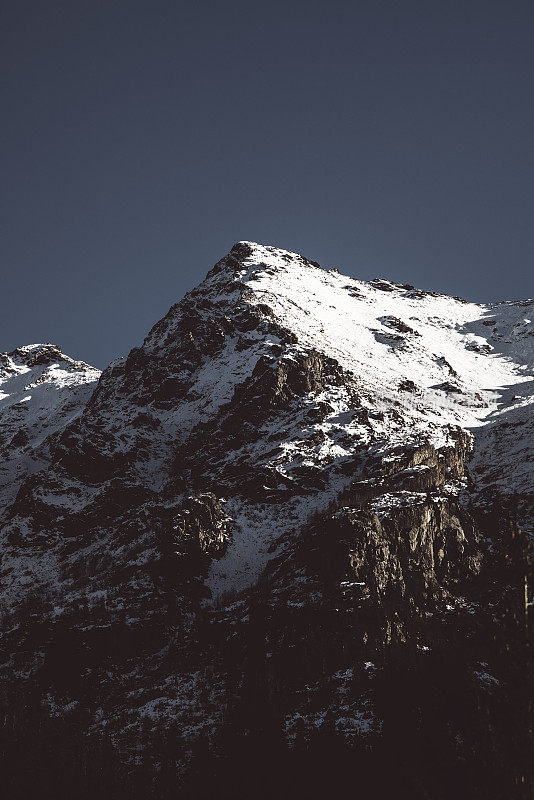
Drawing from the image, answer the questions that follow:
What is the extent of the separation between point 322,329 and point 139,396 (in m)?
54.9

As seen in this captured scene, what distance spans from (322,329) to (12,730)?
437 ft

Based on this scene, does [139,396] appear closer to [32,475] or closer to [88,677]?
[32,475]

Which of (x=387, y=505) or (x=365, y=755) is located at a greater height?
(x=387, y=505)

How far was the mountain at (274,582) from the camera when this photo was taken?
215 feet

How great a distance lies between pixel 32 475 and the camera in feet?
506

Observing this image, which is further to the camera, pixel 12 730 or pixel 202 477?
pixel 202 477

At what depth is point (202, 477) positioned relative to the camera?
135m

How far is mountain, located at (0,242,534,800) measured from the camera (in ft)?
215

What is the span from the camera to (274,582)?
97.7m

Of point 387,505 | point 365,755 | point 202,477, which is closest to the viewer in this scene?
point 365,755

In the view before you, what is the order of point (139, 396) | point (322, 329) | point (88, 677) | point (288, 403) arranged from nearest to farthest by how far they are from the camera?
point (88, 677) → point (288, 403) → point (139, 396) → point (322, 329)

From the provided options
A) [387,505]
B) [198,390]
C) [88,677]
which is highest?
[198,390]

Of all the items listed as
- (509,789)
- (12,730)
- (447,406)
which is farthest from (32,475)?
(509,789)

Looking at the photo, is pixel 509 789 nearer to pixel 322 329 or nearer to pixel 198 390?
pixel 198 390
